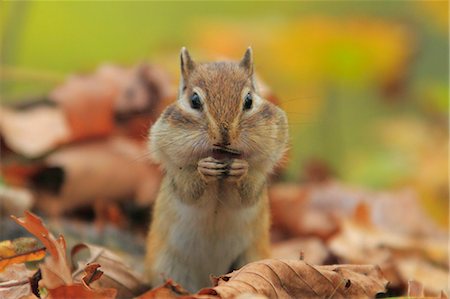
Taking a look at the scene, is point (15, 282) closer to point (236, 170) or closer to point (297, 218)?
point (236, 170)

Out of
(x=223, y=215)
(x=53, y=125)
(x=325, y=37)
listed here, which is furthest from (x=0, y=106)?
(x=325, y=37)

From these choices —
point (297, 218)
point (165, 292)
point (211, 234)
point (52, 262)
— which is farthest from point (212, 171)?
point (297, 218)

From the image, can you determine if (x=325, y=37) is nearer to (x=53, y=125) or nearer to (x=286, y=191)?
(x=286, y=191)

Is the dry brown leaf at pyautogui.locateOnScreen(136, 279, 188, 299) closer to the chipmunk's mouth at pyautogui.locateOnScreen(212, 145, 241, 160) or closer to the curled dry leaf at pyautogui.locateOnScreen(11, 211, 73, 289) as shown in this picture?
the curled dry leaf at pyautogui.locateOnScreen(11, 211, 73, 289)

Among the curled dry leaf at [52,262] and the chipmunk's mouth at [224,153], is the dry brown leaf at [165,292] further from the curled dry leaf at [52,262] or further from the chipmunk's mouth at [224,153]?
the chipmunk's mouth at [224,153]

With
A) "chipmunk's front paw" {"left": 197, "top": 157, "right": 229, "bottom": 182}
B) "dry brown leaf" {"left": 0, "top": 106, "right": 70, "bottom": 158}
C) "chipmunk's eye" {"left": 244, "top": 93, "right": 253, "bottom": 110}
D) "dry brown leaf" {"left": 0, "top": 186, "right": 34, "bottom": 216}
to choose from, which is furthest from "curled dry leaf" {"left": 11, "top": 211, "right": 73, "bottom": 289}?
"dry brown leaf" {"left": 0, "top": 106, "right": 70, "bottom": 158}

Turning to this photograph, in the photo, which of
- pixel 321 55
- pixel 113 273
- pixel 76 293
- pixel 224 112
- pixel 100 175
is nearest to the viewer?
pixel 76 293

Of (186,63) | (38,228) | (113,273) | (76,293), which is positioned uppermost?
(186,63)
